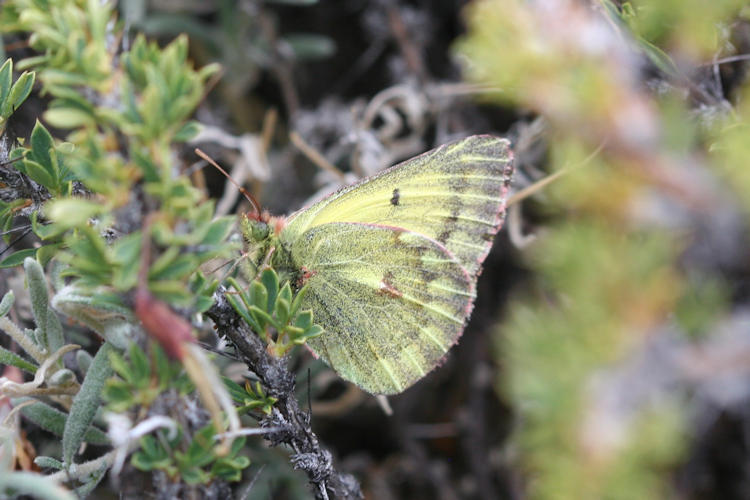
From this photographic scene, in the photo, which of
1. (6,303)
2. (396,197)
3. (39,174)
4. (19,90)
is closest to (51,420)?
(6,303)

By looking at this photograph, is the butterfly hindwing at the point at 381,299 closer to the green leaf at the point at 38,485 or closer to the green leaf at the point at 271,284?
the green leaf at the point at 271,284

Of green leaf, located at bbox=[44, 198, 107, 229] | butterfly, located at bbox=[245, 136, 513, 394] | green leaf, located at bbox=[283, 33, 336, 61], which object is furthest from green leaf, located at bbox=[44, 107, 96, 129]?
green leaf, located at bbox=[283, 33, 336, 61]

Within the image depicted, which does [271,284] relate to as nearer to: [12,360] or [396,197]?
[12,360]

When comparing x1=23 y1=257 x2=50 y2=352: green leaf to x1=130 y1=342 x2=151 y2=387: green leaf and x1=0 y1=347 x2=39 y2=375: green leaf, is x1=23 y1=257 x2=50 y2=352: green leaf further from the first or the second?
x1=130 y1=342 x2=151 y2=387: green leaf

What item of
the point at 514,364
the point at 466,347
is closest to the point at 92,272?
the point at 514,364

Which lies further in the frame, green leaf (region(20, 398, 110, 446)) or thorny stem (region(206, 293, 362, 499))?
green leaf (region(20, 398, 110, 446))

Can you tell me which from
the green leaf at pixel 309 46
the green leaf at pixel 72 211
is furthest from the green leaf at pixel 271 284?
the green leaf at pixel 309 46
